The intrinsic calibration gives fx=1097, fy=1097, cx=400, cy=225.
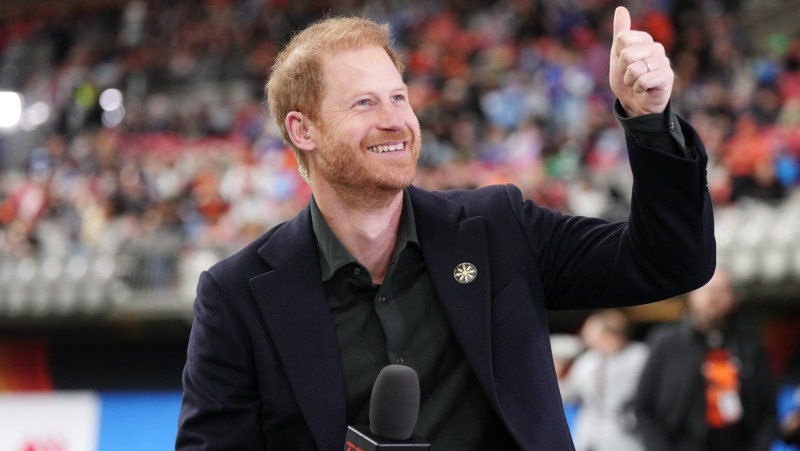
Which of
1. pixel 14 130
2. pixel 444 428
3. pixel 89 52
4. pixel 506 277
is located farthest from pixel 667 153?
pixel 89 52

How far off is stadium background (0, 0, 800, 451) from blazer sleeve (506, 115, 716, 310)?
6.90 metres

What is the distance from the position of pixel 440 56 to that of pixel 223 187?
3.63 metres

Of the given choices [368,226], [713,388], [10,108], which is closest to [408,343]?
[368,226]

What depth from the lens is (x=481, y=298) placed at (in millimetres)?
2150

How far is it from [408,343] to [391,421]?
496mm

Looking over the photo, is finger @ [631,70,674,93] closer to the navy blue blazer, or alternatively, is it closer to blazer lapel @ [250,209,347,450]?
the navy blue blazer

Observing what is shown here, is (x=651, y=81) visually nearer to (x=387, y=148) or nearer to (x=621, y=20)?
(x=621, y=20)

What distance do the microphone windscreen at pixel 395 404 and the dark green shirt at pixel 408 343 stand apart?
12.7 inches

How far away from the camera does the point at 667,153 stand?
1.94 metres

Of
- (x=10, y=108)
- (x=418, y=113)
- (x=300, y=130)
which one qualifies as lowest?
(x=300, y=130)

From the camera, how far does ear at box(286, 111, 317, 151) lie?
91.8 inches

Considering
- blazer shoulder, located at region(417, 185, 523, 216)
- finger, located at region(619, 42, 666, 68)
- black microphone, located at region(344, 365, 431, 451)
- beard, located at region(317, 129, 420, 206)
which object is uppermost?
finger, located at region(619, 42, 666, 68)

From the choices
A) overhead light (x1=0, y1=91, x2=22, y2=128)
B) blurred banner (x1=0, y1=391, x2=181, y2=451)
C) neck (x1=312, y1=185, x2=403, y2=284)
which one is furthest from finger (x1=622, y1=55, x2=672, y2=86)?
overhead light (x1=0, y1=91, x2=22, y2=128)

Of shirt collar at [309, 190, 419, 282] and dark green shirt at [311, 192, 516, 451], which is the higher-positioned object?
shirt collar at [309, 190, 419, 282]
